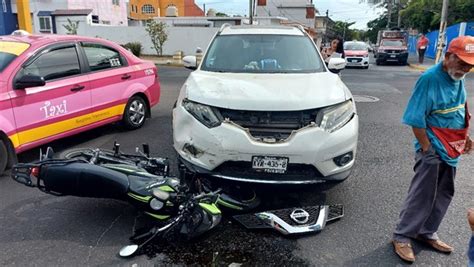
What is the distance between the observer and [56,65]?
5.35 m

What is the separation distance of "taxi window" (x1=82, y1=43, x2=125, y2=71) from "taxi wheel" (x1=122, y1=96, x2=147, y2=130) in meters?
0.67

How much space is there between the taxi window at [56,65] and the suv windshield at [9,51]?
19 centimetres

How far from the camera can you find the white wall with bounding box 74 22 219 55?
28.2 metres

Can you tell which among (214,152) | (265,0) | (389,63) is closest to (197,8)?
(265,0)

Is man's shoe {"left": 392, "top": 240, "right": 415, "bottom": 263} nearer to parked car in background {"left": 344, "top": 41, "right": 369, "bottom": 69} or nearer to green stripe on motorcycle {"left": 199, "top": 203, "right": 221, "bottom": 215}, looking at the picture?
green stripe on motorcycle {"left": 199, "top": 203, "right": 221, "bottom": 215}

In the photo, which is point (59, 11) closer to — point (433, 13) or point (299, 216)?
point (433, 13)

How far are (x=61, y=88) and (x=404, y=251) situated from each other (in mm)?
4451

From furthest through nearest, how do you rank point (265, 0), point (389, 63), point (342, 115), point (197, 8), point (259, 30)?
point (197, 8)
point (265, 0)
point (389, 63)
point (259, 30)
point (342, 115)

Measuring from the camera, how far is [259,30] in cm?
563

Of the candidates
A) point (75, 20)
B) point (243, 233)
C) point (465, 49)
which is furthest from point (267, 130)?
point (75, 20)

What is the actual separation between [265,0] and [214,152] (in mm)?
61525

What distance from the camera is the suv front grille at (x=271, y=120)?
12.0 ft

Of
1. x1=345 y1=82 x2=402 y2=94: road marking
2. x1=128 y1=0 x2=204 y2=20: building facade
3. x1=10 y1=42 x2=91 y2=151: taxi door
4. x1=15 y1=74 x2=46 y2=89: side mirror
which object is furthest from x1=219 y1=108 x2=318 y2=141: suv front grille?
x1=128 y1=0 x2=204 y2=20: building facade

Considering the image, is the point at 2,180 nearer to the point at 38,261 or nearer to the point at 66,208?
the point at 66,208
